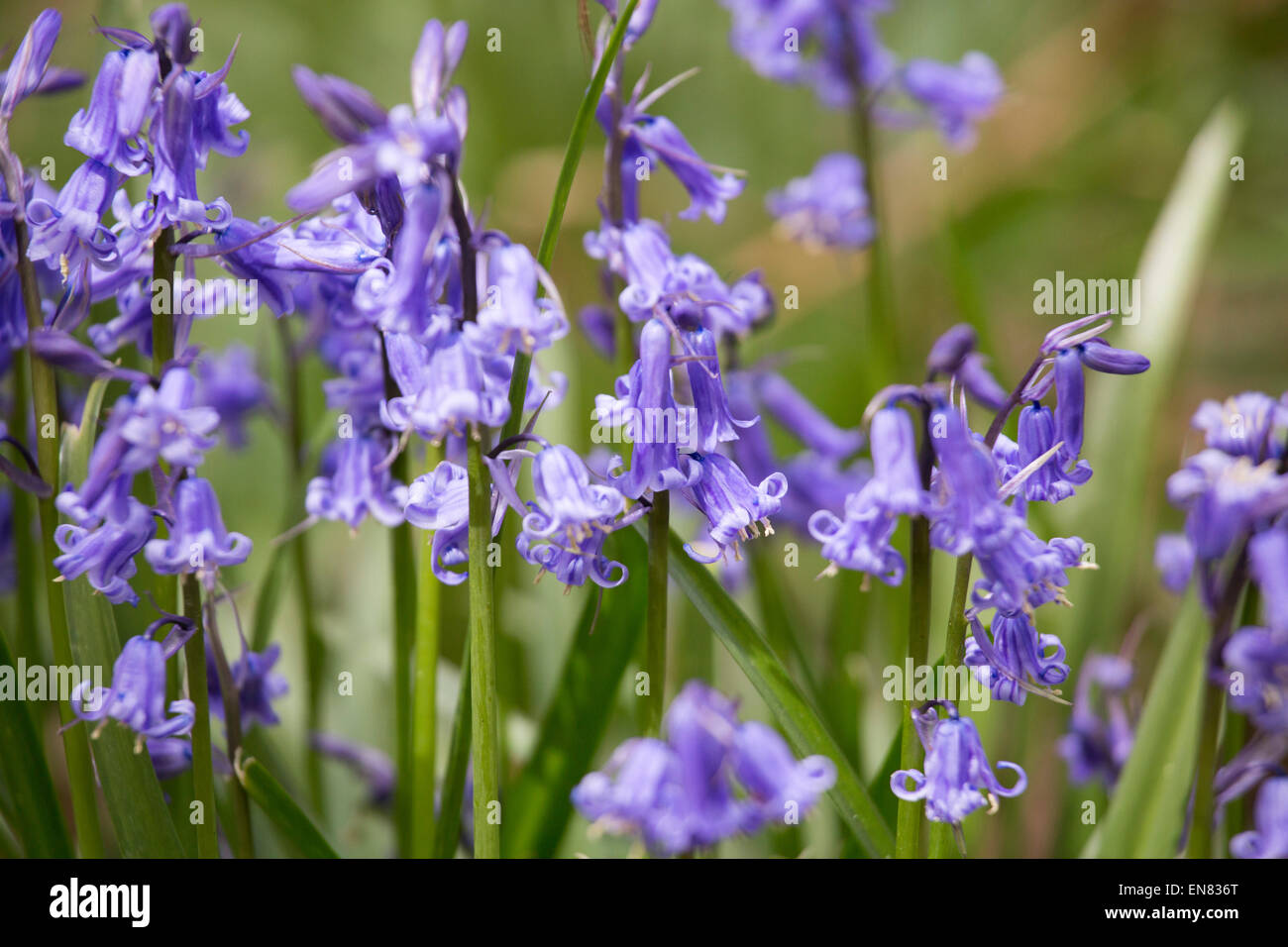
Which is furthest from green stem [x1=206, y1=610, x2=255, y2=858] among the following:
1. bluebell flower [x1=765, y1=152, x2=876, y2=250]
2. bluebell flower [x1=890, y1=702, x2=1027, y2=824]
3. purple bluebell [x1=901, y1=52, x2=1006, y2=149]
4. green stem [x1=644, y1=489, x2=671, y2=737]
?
purple bluebell [x1=901, y1=52, x2=1006, y2=149]

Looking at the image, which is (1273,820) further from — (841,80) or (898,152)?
(898,152)

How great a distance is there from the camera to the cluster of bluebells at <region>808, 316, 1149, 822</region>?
4.05ft

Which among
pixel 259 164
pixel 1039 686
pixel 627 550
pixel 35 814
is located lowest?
pixel 35 814

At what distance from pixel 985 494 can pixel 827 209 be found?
182 cm

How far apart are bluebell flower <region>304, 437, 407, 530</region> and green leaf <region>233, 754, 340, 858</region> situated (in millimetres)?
398

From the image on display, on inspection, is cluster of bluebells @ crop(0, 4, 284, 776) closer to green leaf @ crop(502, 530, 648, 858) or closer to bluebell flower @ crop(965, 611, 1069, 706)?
green leaf @ crop(502, 530, 648, 858)

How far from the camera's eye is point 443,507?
144cm

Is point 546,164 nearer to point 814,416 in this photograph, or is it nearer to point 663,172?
point 663,172

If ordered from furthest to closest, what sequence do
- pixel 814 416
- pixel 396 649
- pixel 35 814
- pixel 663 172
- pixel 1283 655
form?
pixel 663 172, pixel 814 416, pixel 396 649, pixel 35 814, pixel 1283 655

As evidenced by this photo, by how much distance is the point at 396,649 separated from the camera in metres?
1.96
